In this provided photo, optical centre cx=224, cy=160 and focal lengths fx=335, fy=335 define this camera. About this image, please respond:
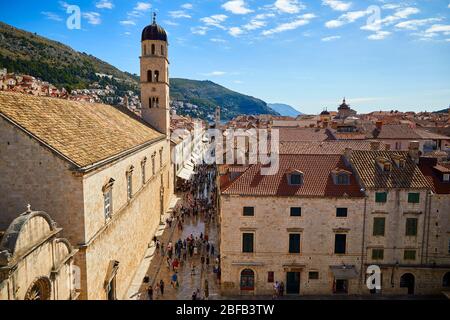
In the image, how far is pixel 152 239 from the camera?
104 ft

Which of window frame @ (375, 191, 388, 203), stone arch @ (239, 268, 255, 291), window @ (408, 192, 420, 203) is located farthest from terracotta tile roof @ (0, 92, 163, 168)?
window @ (408, 192, 420, 203)

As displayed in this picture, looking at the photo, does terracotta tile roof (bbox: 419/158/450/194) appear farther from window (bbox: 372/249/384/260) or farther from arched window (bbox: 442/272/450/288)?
arched window (bbox: 442/272/450/288)

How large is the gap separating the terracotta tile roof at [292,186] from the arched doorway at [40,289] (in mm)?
12184

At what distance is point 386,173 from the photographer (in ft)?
77.1

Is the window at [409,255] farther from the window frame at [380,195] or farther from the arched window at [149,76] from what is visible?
the arched window at [149,76]

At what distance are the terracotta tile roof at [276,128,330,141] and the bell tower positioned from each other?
58.5 feet

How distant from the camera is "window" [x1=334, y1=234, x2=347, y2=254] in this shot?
22.7m

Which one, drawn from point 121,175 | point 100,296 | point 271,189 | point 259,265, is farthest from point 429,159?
point 100,296

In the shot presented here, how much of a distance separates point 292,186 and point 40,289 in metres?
15.9

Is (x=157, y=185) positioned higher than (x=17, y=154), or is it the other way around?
(x=17, y=154)

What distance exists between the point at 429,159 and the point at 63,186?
26120 mm

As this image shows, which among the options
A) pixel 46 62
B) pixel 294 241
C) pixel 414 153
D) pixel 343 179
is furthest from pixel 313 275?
pixel 46 62

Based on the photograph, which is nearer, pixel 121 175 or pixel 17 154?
pixel 17 154
